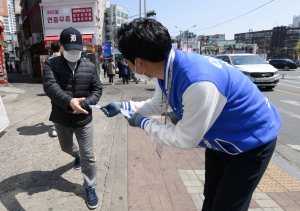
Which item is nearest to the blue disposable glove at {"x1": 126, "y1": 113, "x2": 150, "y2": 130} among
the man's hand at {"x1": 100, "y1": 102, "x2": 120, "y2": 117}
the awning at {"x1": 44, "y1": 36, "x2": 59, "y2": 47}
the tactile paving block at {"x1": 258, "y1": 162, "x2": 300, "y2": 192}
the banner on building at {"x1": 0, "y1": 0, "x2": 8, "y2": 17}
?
the man's hand at {"x1": 100, "y1": 102, "x2": 120, "y2": 117}

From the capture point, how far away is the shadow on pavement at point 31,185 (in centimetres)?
257

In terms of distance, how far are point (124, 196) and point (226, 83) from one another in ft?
6.40

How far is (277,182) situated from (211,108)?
2519 mm

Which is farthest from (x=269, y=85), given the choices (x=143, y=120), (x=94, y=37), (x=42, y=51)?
(x=42, y=51)

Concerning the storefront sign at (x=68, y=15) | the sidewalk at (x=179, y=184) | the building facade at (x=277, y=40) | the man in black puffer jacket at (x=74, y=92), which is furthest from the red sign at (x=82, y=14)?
the building facade at (x=277, y=40)

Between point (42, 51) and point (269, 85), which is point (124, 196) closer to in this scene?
point (269, 85)

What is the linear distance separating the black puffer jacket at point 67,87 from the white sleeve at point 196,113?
140 centimetres

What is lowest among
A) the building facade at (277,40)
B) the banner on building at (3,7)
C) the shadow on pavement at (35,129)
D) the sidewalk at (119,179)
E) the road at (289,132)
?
the road at (289,132)

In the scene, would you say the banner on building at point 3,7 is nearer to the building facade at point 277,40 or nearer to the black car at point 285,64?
the black car at point 285,64

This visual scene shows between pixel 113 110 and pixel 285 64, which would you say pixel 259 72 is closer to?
pixel 113 110

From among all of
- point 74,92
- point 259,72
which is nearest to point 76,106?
point 74,92

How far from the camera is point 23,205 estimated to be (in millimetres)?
2473

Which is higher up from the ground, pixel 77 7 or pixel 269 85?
pixel 77 7

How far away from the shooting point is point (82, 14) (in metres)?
14.0
